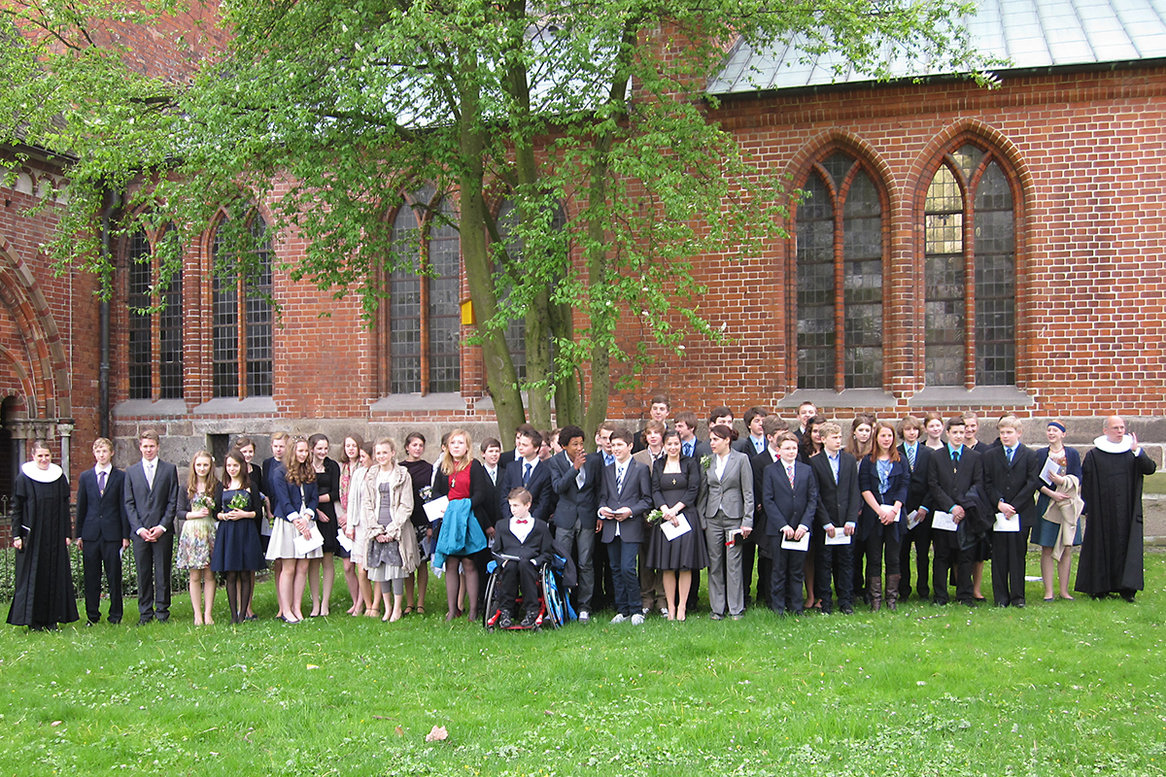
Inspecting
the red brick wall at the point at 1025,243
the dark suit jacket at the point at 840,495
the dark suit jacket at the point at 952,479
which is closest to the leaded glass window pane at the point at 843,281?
the red brick wall at the point at 1025,243

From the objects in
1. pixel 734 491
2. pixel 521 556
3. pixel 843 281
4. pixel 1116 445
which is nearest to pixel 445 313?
pixel 843 281

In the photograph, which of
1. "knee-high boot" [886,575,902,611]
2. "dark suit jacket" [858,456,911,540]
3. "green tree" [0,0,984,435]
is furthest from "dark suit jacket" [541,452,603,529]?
"knee-high boot" [886,575,902,611]

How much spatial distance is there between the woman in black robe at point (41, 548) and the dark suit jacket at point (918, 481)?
807 centimetres

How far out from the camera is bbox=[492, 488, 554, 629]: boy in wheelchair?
8.38 metres

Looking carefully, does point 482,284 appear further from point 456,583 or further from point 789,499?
point 789,499

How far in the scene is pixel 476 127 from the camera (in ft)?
36.0

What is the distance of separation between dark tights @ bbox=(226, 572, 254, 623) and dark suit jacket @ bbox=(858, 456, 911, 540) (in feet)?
19.5

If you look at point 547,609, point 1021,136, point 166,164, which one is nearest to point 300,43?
point 166,164

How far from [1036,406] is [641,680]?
8.45 m

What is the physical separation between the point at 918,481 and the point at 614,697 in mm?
4133

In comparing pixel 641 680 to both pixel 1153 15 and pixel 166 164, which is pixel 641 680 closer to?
pixel 166 164

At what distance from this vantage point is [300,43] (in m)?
11.4

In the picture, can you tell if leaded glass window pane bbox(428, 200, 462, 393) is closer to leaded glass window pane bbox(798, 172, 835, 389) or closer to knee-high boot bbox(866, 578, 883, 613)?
leaded glass window pane bbox(798, 172, 835, 389)

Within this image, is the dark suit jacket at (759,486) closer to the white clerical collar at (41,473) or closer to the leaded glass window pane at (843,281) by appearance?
the leaded glass window pane at (843,281)
